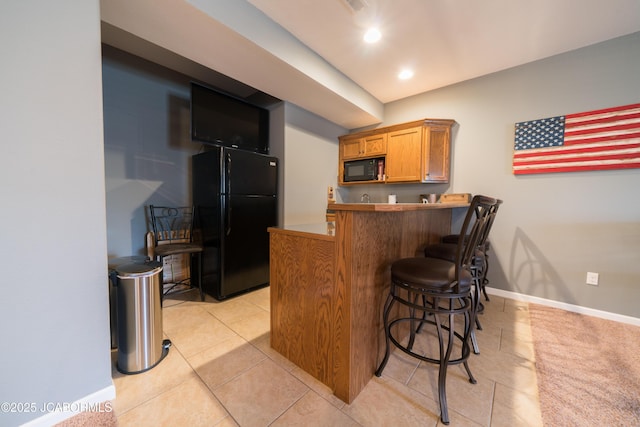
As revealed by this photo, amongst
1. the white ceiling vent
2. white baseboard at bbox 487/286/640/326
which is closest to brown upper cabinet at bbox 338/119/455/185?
white baseboard at bbox 487/286/640/326

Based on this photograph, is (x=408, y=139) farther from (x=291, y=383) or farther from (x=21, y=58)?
(x=21, y=58)

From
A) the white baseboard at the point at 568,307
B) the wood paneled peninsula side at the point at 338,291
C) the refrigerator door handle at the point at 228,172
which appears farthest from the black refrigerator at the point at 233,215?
the white baseboard at the point at 568,307

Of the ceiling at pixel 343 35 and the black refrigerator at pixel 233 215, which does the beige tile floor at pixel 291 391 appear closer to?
the black refrigerator at pixel 233 215

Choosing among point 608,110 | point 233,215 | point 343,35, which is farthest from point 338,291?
A: point 608,110

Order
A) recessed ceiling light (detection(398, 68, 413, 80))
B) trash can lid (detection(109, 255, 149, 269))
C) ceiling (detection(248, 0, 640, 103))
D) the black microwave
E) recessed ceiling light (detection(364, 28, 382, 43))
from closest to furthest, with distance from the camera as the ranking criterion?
trash can lid (detection(109, 255, 149, 269)), ceiling (detection(248, 0, 640, 103)), recessed ceiling light (detection(364, 28, 382, 43)), recessed ceiling light (detection(398, 68, 413, 80)), the black microwave

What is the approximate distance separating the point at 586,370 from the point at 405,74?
3.27 metres

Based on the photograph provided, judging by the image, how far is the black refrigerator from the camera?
8.33 ft

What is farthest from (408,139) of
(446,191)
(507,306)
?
(507,306)

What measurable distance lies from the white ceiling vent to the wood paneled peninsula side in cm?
172

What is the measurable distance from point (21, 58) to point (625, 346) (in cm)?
430

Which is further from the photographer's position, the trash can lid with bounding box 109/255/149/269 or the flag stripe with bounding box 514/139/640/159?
the flag stripe with bounding box 514/139/640/159

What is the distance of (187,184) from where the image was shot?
10.1ft

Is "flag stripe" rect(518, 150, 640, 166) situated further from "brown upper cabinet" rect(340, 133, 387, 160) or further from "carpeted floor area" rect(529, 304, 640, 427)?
"brown upper cabinet" rect(340, 133, 387, 160)

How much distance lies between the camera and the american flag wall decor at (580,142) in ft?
7.21
